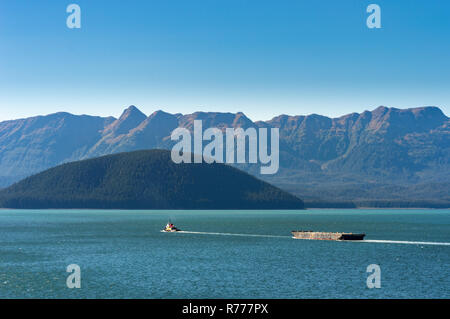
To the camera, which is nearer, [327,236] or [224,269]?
[224,269]

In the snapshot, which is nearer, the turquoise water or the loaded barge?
the turquoise water

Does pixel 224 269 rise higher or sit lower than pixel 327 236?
higher

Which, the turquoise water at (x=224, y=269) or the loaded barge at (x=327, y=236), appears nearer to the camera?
the turquoise water at (x=224, y=269)

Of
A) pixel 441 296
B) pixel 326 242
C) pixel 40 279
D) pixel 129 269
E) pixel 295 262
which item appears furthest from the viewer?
pixel 326 242

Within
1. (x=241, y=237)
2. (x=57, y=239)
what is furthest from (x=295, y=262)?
(x=57, y=239)

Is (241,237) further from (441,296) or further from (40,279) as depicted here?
(441,296)

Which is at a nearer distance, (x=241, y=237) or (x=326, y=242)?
(x=326, y=242)
